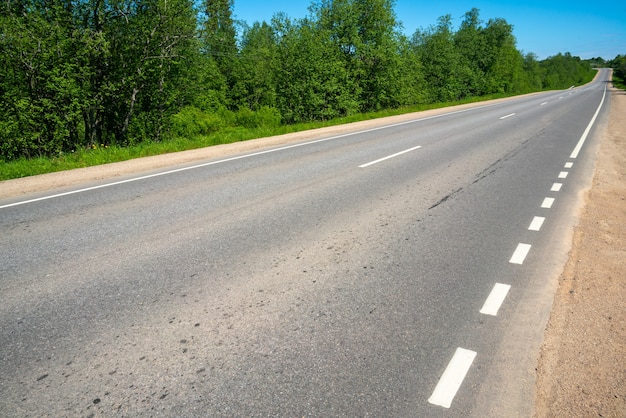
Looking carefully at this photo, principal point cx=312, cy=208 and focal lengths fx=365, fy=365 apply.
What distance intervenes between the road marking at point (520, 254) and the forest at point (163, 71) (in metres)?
16.3

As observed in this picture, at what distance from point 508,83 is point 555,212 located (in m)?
73.1

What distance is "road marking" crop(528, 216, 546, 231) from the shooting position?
5.40m

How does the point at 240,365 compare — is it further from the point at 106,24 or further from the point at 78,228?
the point at 106,24

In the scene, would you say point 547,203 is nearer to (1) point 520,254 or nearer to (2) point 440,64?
(1) point 520,254

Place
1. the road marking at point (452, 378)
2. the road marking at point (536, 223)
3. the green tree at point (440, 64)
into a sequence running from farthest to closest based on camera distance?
1. the green tree at point (440, 64)
2. the road marking at point (536, 223)
3. the road marking at point (452, 378)

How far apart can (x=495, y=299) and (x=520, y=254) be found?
4.23ft

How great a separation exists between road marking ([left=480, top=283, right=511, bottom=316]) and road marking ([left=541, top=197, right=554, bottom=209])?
326 centimetres

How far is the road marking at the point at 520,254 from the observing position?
441cm

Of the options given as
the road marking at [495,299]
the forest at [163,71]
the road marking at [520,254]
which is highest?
the forest at [163,71]

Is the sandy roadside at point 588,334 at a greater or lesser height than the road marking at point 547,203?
lesser

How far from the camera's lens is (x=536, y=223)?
559 cm

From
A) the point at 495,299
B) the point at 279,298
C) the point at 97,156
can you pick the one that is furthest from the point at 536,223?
the point at 97,156

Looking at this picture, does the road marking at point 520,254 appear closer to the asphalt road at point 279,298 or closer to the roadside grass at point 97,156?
the asphalt road at point 279,298

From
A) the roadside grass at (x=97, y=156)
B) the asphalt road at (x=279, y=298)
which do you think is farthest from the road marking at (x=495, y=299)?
the roadside grass at (x=97, y=156)
